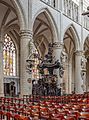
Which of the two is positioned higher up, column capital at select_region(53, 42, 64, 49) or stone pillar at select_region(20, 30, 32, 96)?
column capital at select_region(53, 42, 64, 49)

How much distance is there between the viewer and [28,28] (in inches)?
950

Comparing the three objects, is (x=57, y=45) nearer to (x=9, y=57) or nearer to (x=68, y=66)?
(x=9, y=57)

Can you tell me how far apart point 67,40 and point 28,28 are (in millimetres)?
19148

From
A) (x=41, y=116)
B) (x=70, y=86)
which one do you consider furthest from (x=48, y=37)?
(x=41, y=116)

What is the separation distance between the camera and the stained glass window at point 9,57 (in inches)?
1404

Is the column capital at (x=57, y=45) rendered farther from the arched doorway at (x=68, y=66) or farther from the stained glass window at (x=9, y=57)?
the arched doorway at (x=68, y=66)

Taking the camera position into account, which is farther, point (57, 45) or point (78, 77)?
point (78, 77)

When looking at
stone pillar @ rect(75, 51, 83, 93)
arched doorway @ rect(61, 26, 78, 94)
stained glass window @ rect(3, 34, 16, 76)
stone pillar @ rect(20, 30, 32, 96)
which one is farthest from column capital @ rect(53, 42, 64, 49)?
arched doorway @ rect(61, 26, 78, 94)

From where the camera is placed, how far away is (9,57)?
3631cm

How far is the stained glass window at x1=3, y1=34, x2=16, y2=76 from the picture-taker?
35.7 m

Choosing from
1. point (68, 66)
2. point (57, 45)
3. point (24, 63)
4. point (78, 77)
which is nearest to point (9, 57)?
point (57, 45)

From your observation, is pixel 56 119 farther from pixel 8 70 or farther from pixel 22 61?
pixel 8 70

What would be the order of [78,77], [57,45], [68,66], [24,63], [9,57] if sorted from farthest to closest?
1. [68,66]
2. [9,57]
3. [78,77]
4. [57,45]
5. [24,63]

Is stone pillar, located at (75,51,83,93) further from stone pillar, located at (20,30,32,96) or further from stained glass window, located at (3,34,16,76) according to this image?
stone pillar, located at (20,30,32,96)
